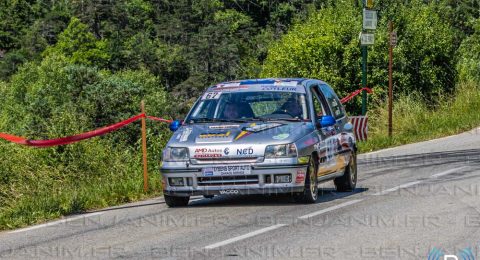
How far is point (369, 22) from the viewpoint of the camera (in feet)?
80.6

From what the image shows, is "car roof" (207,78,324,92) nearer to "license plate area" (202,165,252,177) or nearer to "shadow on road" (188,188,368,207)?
"shadow on road" (188,188,368,207)

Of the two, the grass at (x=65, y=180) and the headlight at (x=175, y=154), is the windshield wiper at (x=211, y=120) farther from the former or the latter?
the grass at (x=65, y=180)

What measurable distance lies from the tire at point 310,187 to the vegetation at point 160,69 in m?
2.67

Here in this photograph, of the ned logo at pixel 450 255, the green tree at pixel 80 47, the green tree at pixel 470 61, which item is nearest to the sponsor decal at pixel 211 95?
the ned logo at pixel 450 255

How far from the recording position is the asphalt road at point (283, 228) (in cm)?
845

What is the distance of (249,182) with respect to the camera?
11531 mm

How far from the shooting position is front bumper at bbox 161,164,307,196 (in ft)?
37.7

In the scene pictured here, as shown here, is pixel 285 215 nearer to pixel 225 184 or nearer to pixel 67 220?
pixel 225 184

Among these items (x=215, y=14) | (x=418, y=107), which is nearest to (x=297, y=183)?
(x=418, y=107)

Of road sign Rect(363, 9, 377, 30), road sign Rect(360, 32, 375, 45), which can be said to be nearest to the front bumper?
road sign Rect(360, 32, 375, 45)

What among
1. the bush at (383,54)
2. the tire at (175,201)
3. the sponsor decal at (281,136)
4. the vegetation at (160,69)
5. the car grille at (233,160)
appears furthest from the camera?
the bush at (383,54)

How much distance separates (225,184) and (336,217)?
1.60 meters

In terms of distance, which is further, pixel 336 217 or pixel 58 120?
pixel 58 120

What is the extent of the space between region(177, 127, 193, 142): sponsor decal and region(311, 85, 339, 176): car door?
1626 mm
